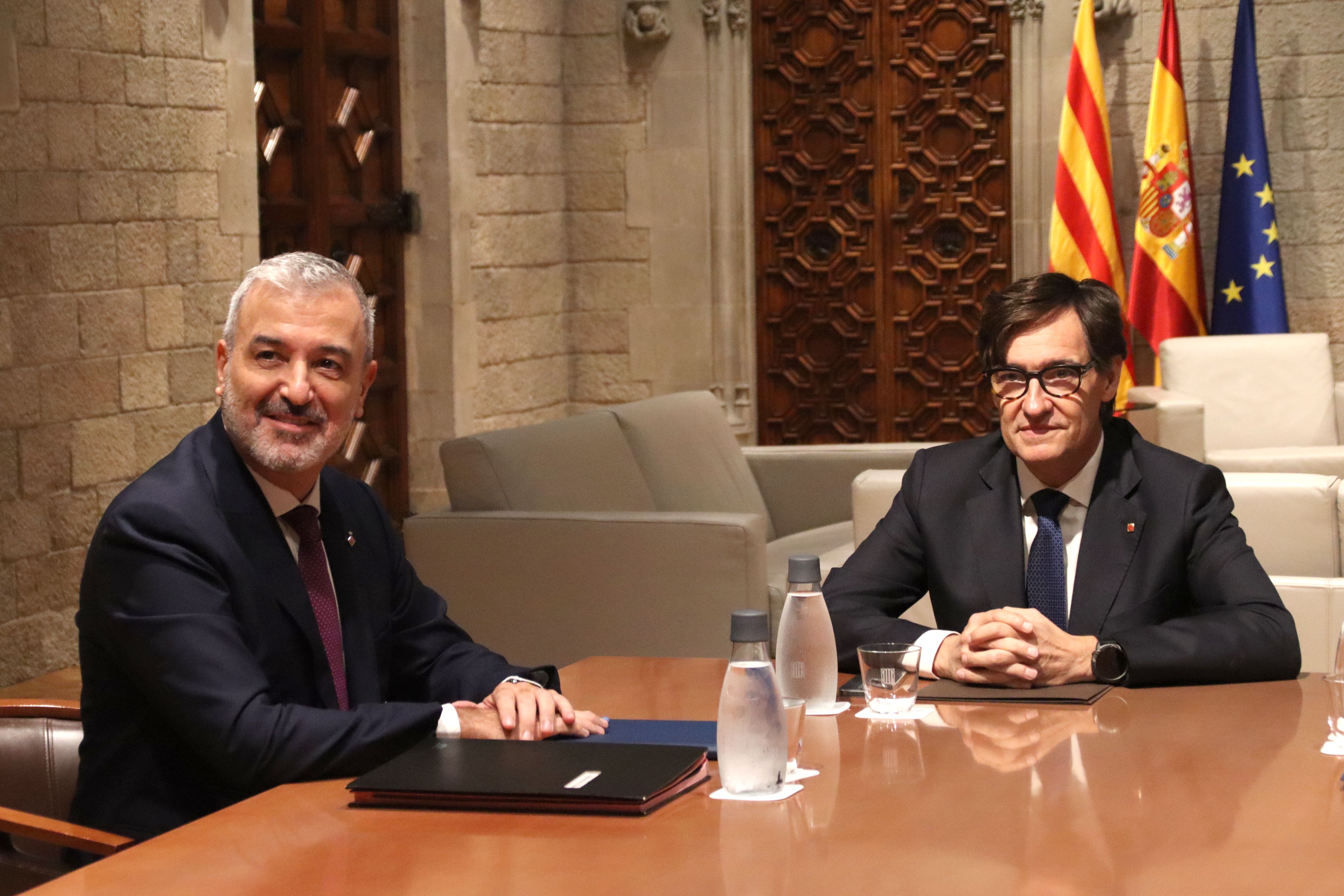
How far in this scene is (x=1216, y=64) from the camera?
23.6 ft

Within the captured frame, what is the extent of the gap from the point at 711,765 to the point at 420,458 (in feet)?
17.1

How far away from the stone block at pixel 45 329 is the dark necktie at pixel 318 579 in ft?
9.51

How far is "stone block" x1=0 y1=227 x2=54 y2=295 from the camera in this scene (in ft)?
14.9

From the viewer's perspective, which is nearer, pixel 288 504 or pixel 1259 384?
pixel 288 504

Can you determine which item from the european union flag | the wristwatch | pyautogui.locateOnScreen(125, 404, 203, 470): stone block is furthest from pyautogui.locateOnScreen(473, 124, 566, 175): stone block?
the wristwatch

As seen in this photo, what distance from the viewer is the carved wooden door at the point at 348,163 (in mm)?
5992

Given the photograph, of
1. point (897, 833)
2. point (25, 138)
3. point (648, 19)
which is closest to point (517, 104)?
point (648, 19)

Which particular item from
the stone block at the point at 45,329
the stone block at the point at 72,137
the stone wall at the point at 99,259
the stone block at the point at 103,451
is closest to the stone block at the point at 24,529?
the stone wall at the point at 99,259

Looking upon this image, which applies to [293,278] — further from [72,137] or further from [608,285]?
[608,285]

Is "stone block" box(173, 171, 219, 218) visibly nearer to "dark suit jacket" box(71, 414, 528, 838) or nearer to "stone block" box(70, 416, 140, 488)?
"stone block" box(70, 416, 140, 488)

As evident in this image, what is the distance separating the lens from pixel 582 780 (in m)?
1.60

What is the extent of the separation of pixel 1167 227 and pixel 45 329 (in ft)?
15.3

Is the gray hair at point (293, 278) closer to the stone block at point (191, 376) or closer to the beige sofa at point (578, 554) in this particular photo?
the beige sofa at point (578, 554)

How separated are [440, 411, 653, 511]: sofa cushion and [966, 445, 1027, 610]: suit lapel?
83.5 inches
